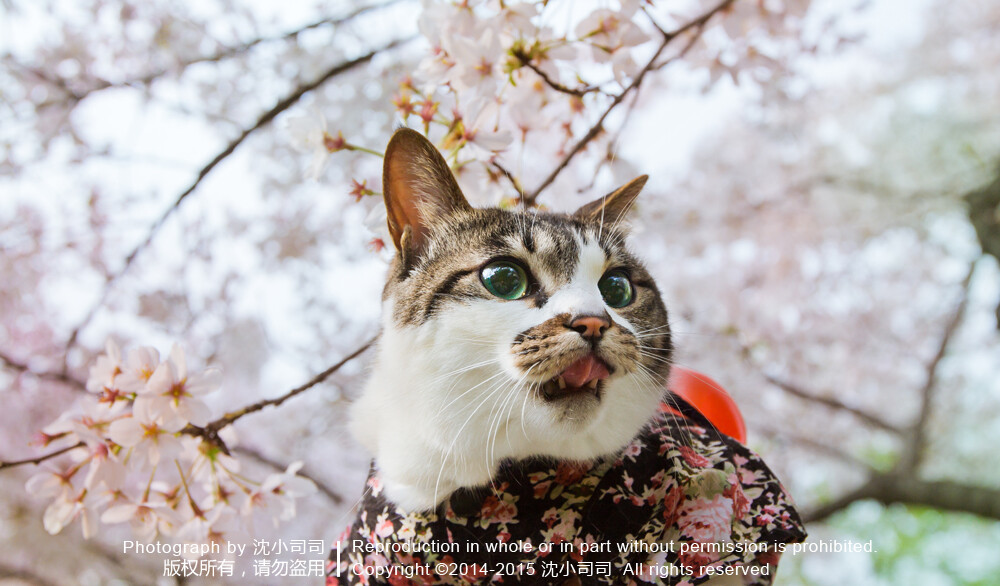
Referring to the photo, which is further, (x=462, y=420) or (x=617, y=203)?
(x=617, y=203)

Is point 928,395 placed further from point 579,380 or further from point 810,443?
point 579,380

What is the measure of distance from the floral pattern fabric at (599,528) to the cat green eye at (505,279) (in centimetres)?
36

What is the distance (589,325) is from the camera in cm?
98

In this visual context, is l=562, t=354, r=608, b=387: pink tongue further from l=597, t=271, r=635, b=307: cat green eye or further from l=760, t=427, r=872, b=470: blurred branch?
l=760, t=427, r=872, b=470: blurred branch

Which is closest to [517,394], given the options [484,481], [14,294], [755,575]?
[484,481]

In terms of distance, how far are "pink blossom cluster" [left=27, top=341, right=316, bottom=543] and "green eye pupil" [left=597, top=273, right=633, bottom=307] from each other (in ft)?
2.87

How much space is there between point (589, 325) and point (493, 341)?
181mm

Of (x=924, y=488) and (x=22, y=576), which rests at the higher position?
(x=924, y=488)

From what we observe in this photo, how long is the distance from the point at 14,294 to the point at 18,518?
1539 millimetres

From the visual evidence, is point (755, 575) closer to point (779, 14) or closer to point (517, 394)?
point (517, 394)

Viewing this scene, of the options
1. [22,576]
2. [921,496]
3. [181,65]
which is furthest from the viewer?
[22,576]

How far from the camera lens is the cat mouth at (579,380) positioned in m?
1.00

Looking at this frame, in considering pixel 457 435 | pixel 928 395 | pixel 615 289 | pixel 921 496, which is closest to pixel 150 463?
pixel 457 435

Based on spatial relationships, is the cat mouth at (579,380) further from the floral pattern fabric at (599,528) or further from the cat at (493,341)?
the floral pattern fabric at (599,528)
